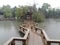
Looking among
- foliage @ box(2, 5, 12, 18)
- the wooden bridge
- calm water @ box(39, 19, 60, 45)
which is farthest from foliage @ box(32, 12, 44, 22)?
the wooden bridge

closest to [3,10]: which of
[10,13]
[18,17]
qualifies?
[10,13]

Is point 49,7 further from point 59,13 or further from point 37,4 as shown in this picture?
point 37,4

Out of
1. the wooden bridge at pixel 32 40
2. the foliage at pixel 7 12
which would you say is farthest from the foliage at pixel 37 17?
the wooden bridge at pixel 32 40

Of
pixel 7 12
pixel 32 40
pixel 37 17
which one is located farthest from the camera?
pixel 7 12

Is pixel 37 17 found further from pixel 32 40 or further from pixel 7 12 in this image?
pixel 32 40

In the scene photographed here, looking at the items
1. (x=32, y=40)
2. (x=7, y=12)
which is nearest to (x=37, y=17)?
(x=7, y=12)

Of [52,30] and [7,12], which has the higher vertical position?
[7,12]

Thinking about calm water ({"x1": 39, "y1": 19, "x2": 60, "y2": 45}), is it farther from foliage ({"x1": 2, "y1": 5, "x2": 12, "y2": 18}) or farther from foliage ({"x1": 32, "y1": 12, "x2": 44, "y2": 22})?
foliage ({"x1": 2, "y1": 5, "x2": 12, "y2": 18})

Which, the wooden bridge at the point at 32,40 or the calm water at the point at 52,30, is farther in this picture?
the calm water at the point at 52,30

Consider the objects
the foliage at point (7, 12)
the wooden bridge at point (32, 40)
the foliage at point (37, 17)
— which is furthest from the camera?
the foliage at point (7, 12)

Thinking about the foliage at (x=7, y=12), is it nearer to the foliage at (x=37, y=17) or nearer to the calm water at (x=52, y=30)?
the foliage at (x=37, y=17)

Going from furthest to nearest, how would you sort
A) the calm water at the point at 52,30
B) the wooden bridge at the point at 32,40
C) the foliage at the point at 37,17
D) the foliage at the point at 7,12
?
the foliage at the point at 7,12
the foliage at the point at 37,17
the calm water at the point at 52,30
the wooden bridge at the point at 32,40

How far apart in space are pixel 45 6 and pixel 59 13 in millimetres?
2253

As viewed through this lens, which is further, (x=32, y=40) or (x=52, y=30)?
(x=52, y=30)
